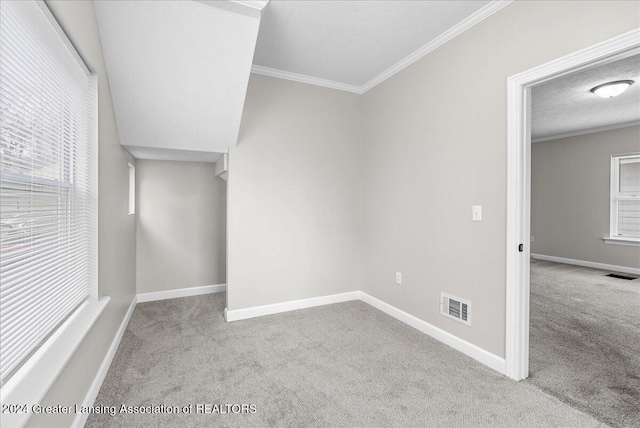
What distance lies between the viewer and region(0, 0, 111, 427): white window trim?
1.03 meters

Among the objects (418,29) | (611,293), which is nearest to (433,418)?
(418,29)

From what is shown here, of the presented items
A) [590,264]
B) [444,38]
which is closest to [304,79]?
[444,38]

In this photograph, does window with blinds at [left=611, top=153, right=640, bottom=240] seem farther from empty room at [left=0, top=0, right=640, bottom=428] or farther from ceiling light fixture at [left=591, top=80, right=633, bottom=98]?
ceiling light fixture at [left=591, top=80, right=633, bottom=98]

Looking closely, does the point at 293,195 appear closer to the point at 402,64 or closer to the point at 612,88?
the point at 402,64

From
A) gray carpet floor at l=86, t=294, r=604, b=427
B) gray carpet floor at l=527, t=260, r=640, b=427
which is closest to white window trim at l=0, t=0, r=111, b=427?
gray carpet floor at l=86, t=294, r=604, b=427

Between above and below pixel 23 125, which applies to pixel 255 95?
above

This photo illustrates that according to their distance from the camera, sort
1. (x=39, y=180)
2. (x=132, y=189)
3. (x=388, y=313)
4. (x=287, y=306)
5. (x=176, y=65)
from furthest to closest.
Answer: (x=132, y=189)
(x=287, y=306)
(x=388, y=313)
(x=176, y=65)
(x=39, y=180)

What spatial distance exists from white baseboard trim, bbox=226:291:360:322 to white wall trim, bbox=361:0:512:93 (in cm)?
253

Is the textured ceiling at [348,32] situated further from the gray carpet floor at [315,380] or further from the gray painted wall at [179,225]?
the gray carpet floor at [315,380]

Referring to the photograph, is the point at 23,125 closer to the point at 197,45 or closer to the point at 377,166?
the point at 197,45

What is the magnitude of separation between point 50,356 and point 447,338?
8.60 feet

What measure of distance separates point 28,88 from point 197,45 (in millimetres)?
1200

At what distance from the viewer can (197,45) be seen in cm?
220

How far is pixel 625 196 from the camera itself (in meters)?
5.46
